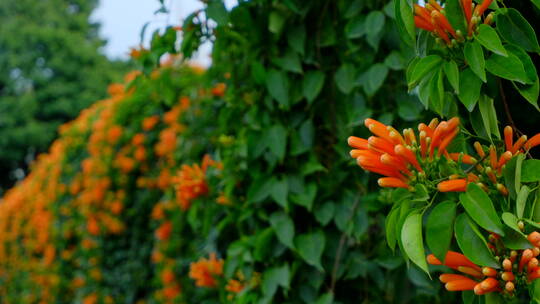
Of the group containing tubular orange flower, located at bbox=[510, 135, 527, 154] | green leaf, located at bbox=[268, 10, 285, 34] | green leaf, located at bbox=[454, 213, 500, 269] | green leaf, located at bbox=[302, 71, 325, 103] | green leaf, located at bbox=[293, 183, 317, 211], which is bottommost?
green leaf, located at bbox=[454, 213, 500, 269]

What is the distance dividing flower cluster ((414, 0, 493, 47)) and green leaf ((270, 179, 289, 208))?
850 millimetres

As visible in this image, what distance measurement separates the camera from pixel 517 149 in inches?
32.0

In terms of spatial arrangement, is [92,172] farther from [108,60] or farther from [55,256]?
[108,60]

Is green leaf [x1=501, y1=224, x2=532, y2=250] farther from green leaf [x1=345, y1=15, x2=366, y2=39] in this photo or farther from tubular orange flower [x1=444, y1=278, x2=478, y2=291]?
green leaf [x1=345, y1=15, x2=366, y2=39]

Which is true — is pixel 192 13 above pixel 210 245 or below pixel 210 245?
above

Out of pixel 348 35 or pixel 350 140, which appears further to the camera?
pixel 348 35

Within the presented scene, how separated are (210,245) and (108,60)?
16.8 meters

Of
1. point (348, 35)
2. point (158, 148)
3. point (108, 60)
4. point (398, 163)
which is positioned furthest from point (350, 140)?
point (108, 60)

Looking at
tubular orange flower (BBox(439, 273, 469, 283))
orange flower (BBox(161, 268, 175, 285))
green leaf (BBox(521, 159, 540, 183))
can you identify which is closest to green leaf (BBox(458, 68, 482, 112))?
green leaf (BBox(521, 159, 540, 183))

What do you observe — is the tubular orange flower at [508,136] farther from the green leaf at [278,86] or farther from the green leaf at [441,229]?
the green leaf at [278,86]

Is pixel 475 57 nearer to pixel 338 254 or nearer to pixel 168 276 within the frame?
pixel 338 254

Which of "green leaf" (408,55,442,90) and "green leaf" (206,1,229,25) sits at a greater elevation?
"green leaf" (206,1,229,25)

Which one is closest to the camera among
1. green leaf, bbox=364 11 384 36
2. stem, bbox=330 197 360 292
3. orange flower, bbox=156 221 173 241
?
green leaf, bbox=364 11 384 36

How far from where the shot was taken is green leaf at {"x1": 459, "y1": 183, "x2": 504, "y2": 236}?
709 mm
